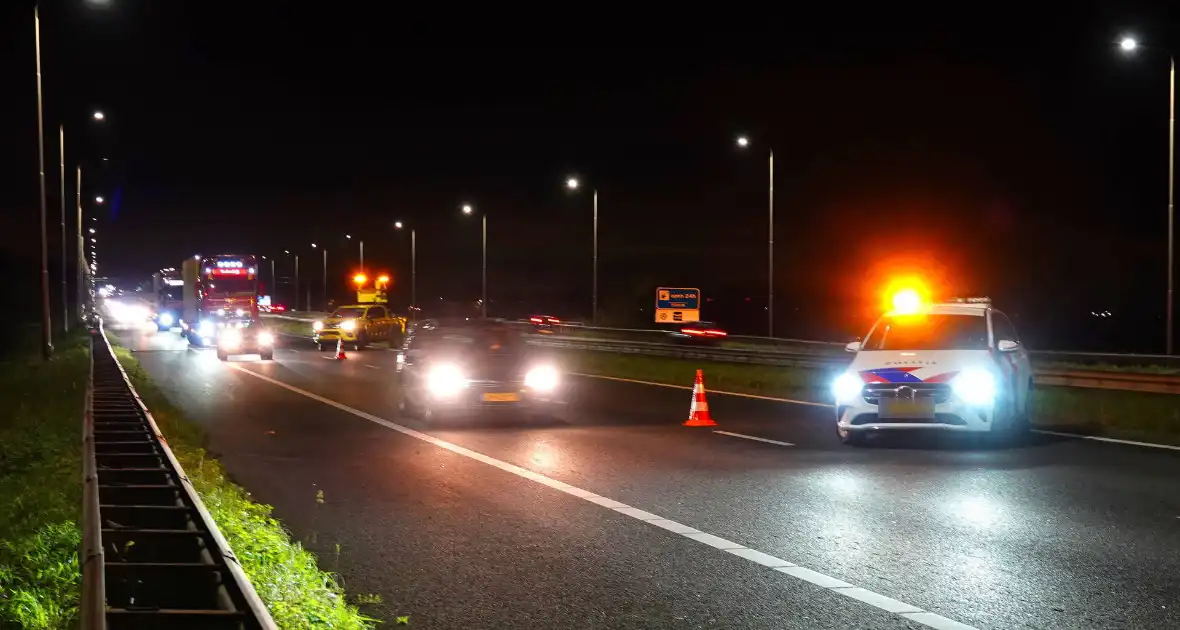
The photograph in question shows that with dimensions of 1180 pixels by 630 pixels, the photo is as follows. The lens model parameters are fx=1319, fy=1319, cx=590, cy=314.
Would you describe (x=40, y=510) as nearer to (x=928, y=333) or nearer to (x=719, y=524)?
(x=719, y=524)

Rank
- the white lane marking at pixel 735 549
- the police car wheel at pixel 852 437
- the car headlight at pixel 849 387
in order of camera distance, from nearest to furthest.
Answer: the white lane marking at pixel 735 549
the car headlight at pixel 849 387
the police car wheel at pixel 852 437

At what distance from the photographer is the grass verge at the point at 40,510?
6.39 meters

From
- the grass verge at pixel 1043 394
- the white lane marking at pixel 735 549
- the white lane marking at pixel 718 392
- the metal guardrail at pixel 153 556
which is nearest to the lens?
the metal guardrail at pixel 153 556

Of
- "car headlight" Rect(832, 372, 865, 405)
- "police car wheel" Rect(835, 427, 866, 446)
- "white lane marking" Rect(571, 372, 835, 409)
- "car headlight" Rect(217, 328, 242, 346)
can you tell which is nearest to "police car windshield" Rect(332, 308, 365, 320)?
"car headlight" Rect(217, 328, 242, 346)

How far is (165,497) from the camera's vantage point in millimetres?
8844

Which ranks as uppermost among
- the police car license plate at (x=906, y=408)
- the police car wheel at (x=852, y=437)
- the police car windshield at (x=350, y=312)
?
the police car windshield at (x=350, y=312)

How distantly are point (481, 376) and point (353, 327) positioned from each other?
29.7 meters

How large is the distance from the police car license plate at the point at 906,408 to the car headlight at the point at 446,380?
5.96m

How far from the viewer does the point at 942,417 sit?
1464 centimetres

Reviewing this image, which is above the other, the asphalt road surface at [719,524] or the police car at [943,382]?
the police car at [943,382]

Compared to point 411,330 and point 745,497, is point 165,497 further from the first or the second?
point 411,330

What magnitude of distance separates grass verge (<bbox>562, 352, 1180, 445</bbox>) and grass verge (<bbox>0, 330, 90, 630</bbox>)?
1221 centimetres

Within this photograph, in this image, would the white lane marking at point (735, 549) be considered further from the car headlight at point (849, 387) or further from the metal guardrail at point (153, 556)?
the car headlight at point (849, 387)

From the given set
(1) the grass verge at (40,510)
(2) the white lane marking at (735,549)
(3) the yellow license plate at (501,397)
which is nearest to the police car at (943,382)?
(2) the white lane marking at (735,549)
